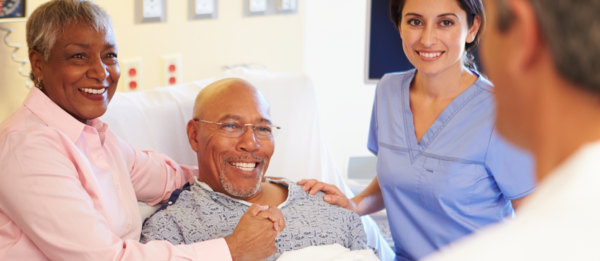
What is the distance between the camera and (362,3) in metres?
3.80

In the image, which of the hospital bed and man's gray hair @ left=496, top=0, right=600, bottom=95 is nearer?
man's gray hair @ left=496, top=0, right=600, bottom=95

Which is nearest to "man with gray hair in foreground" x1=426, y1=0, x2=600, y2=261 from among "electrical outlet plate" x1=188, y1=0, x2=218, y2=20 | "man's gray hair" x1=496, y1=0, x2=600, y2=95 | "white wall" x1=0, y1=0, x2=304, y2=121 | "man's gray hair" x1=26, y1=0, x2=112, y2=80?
"man's gray hair" x1=496, y1=0, x2=600, y2=95

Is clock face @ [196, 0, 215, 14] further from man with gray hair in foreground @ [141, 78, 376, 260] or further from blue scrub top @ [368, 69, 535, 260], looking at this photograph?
blue scrub top @ [368, 69, 535, 260]

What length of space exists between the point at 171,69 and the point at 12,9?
829 mm

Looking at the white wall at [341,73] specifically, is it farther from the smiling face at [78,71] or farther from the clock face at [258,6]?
the smiling face at [78,71]

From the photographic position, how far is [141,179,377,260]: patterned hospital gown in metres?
1.58

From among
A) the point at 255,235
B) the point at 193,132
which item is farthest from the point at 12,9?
the point at 255,235

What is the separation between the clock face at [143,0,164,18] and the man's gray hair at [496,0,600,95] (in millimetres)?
2191

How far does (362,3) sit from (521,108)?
11.2 feet

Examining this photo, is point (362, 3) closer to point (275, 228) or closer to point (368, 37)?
point (368, 37)

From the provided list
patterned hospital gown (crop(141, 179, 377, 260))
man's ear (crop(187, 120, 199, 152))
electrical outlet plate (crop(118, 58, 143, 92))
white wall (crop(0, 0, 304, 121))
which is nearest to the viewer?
patterned hospital gown (crop(141, 179, 377, 260))

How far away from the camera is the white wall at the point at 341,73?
3697mm

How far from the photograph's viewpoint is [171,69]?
2.58 m

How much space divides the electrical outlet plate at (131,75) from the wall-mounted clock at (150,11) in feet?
0.62
